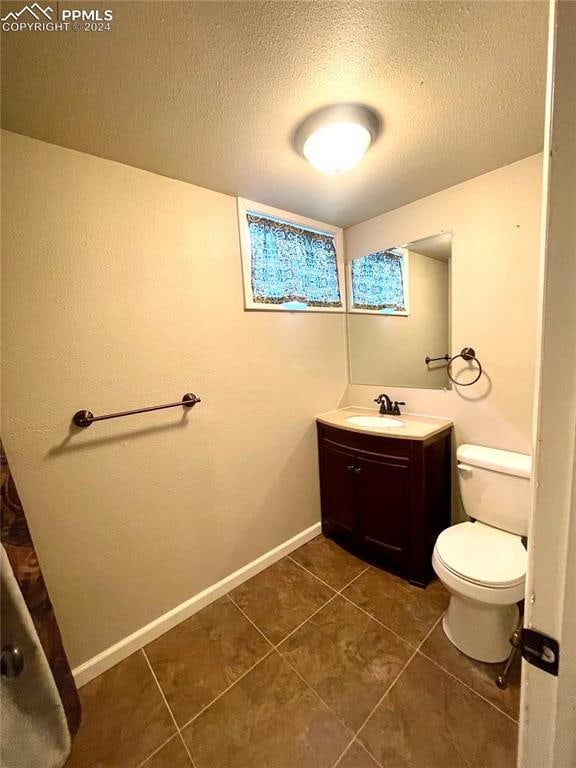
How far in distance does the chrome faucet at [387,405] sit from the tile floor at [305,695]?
1.04m

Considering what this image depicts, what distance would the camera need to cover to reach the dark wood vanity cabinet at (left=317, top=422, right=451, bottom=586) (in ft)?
5.34

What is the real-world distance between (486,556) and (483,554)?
0.02 metres

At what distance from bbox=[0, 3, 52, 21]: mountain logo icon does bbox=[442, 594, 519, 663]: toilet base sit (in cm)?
236

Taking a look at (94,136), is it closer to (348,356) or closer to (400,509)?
(348,356)

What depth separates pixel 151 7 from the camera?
30.4 inches

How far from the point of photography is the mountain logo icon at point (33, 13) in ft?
2.51

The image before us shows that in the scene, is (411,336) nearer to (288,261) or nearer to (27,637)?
(288,261)

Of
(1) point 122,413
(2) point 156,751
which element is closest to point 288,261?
(1) point 122,413

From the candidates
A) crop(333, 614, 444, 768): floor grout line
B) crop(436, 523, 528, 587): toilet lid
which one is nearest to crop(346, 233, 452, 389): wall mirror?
crop(436, 523, 528, 587): toilet lid

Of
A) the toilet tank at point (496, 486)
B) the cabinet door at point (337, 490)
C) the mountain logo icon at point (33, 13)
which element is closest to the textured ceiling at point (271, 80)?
the mountain logo icon at point (33, 13)

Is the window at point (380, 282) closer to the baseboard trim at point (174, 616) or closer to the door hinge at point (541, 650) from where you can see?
the baseboard trim at point (174, 616)

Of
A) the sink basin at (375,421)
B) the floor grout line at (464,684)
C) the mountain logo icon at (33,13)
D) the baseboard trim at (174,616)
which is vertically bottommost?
the floor grout line at (464,684)

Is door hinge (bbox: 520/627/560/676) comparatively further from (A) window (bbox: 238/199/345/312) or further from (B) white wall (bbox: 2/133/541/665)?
(A) window (bbox: 238/199/345/312)

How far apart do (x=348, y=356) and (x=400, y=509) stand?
3.75 feet
